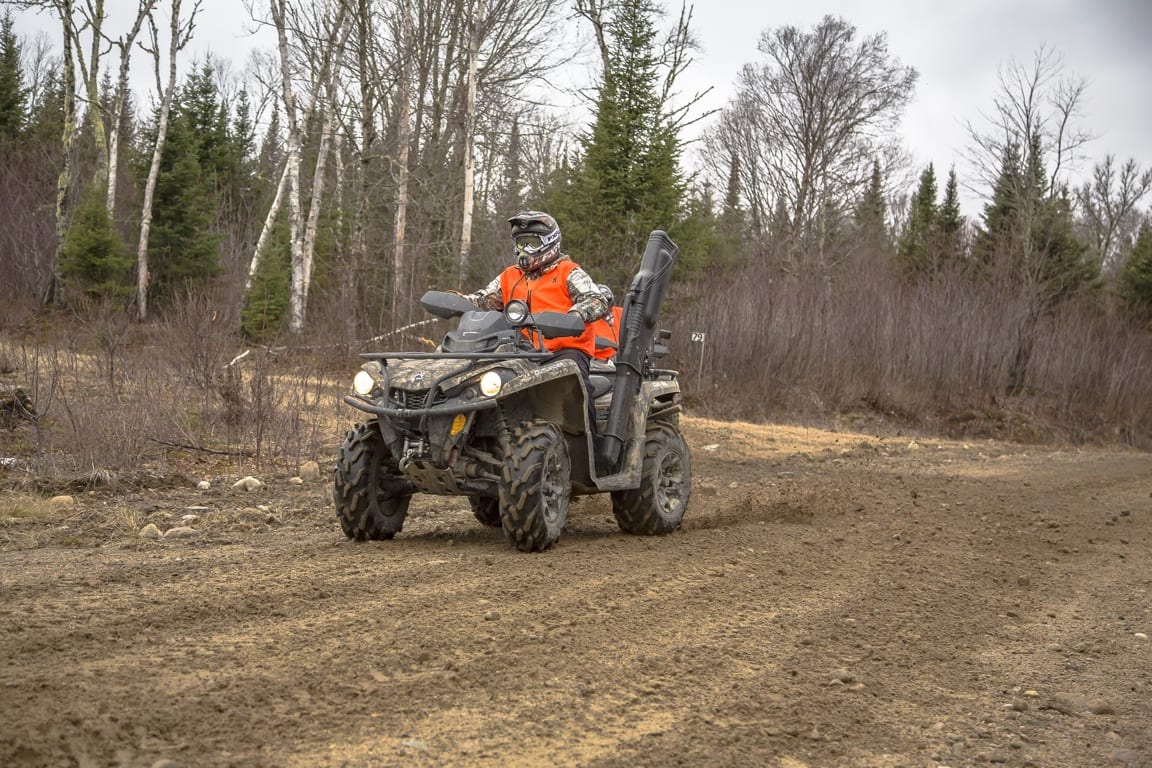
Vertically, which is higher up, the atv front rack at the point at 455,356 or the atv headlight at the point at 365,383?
Answer: the atv front rack at the point at 455,356

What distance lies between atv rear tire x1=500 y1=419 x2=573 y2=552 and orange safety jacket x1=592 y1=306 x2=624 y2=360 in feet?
4.13

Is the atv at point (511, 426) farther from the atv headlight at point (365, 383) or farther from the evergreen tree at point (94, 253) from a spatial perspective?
the evergreen tree at point (94, 253)

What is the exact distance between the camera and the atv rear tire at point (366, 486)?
7.51m

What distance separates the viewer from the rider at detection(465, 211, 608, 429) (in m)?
8.15

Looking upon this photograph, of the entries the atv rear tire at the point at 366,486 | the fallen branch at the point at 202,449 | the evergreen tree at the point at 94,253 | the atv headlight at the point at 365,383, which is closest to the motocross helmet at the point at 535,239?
the atv headlight at the point at 365,383

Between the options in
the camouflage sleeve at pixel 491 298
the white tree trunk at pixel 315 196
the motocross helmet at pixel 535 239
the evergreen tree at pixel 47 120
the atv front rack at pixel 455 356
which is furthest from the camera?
the evergreen tree at pixel 47 120

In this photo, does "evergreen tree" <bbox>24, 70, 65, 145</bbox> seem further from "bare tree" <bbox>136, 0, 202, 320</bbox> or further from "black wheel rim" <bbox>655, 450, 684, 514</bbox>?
"black wheel rim" <bbox>655, 450, 684, 514</bbox>

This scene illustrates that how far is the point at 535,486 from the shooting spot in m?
7.09

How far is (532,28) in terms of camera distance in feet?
97.2

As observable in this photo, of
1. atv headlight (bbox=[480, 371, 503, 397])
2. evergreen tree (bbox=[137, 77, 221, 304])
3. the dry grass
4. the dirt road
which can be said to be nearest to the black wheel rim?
the dirt road

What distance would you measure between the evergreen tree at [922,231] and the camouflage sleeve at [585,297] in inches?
1015

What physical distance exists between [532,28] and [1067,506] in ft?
70.1

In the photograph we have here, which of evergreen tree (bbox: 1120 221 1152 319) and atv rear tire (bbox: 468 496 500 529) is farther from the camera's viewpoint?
evergreen tree (bbox: 1120 221 1152 319)

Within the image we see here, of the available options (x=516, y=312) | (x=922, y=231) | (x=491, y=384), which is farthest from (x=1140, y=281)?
(x=491, y=384)
